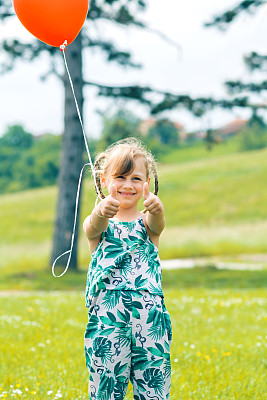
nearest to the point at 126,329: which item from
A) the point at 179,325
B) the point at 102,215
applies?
the point at 102,215

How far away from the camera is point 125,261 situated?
10.3ft

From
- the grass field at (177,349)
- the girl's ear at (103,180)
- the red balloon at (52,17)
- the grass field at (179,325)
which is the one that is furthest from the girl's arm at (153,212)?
the grass field at (177,349)

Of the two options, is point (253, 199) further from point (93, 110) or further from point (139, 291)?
point (139, 291)

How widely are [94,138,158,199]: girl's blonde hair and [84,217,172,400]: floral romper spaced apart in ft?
1.39

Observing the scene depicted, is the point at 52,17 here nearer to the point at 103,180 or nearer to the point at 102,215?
the point at 103,180

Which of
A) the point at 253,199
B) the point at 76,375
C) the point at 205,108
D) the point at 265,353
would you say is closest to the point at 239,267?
the point at 205,108

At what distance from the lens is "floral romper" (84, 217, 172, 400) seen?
3039 millimetres

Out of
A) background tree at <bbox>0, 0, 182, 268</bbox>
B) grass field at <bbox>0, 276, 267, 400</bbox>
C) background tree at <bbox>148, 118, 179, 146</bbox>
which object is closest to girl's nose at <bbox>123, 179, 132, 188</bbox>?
grass field at <bbox>0, 276, 267, 400</bbox>

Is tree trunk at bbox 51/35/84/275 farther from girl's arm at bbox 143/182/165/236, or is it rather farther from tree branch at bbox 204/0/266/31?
girl's arm at bbox 143/182/165/236

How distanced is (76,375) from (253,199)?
29879mm

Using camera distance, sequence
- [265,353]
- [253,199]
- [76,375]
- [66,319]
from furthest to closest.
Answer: [253,199] → [66,319] → [265,353] → [76,375]

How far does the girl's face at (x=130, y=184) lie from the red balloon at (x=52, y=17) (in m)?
1.36

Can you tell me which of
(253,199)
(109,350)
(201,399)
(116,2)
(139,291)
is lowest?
(201,399)

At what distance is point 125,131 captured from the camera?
1591cm
